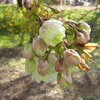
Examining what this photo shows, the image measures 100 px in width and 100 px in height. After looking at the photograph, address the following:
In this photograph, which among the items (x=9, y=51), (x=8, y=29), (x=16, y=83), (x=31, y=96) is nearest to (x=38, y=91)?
(x=31, y=96)

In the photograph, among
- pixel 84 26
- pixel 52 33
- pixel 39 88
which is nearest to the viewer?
pixel 52 33

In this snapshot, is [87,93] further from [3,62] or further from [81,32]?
[81,32]

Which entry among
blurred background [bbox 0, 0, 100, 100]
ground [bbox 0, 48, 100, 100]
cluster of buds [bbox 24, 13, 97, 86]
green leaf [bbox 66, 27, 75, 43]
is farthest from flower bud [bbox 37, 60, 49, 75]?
ground [bbox 0, 48, 100, 100]

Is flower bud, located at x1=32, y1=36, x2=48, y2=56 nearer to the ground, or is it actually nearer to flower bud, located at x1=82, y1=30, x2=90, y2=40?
flower bud, located at x1=82, y1=30, x2=90, y2=40

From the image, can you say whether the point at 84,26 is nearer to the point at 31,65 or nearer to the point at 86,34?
the point at 86,34

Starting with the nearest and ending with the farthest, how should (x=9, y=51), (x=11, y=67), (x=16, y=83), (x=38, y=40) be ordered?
(x=38, y=40) → (x=16, y=83) → (x=11, y=67) → (x=9, y=51)

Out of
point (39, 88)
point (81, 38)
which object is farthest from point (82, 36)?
point (39, 88)
